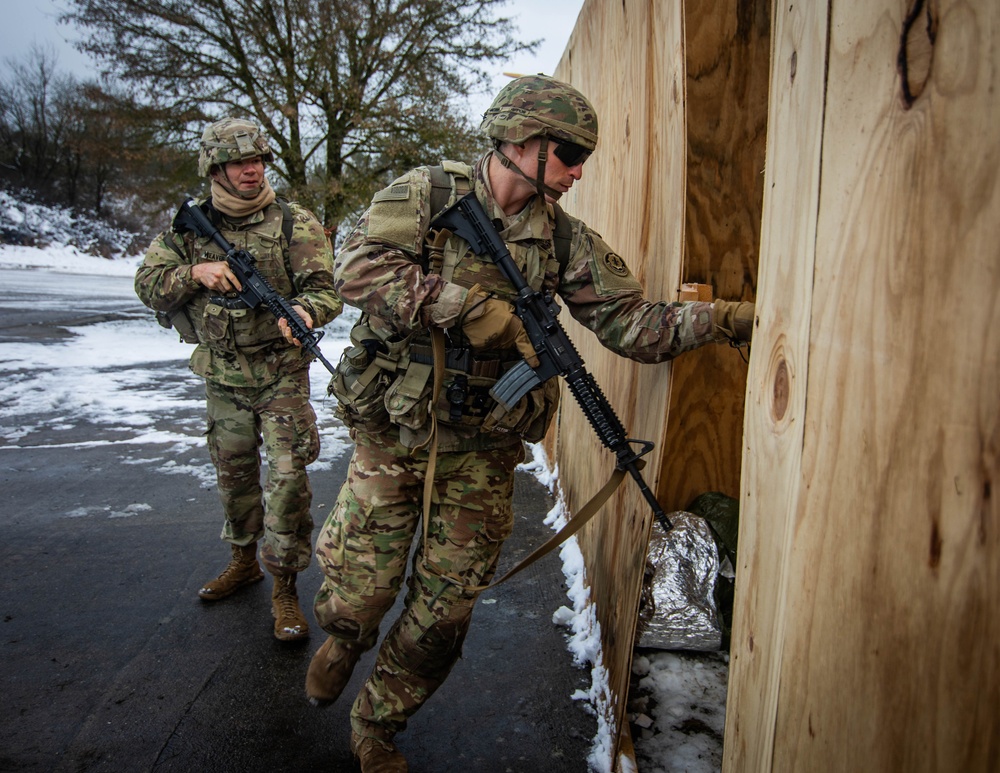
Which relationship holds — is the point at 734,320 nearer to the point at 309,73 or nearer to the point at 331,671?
the point at 331,671

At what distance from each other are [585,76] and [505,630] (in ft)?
9.63

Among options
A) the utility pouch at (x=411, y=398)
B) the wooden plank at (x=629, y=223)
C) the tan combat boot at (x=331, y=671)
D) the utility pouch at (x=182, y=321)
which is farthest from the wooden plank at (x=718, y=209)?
the utility pouch at (x=182, y=321)

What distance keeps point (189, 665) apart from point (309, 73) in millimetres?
11468

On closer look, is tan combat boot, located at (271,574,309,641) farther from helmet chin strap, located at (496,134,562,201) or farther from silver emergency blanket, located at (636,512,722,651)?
helmet chin strap, located at (496,134,562,201)

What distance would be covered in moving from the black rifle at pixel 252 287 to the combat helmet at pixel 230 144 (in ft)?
0.74

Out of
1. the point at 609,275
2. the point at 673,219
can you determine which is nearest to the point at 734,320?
the point at 673,219

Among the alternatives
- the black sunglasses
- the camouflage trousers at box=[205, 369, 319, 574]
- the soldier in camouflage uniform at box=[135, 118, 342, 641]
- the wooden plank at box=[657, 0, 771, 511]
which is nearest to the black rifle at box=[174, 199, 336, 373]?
the soldier in camouflage uniform at box=[135, 118, 342, 641]

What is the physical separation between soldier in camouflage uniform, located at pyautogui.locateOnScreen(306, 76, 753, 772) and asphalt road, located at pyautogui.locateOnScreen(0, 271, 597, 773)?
247 mm

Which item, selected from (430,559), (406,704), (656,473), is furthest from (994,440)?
(406,704)

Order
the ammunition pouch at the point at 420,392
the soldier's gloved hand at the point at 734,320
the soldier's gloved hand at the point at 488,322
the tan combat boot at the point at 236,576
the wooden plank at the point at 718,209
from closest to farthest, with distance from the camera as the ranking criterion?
the soldier's gloved hand at the point at 734,320 → the soldier's gloved hand at the point at 488,322 → the ammunition pouch at the point at 420,392 → the wooden plank at the point at 718,209 → the tan combat boot at the point at 236,576

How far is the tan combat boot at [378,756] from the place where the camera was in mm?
2139

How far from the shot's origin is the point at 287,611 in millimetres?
2992

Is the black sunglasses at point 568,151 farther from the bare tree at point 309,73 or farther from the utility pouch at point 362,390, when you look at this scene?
the bare tree at point 309,73

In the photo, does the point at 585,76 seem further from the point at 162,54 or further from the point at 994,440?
the point at 162,54
